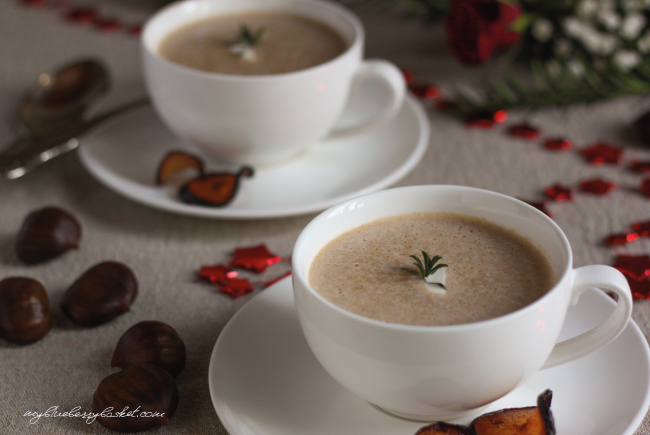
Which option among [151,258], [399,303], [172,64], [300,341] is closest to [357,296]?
[399,303]

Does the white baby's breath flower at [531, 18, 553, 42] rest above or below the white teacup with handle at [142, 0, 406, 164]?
below

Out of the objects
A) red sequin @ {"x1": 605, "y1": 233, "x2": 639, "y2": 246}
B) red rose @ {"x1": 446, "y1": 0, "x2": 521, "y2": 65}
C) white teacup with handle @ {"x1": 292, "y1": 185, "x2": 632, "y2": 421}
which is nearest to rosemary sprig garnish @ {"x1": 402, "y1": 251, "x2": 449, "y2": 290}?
white teacup with handle @ {"x1": 292, "y1": 185, "x2": 632, "y2": 421}

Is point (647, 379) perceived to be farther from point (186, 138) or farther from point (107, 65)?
point (107, 65)

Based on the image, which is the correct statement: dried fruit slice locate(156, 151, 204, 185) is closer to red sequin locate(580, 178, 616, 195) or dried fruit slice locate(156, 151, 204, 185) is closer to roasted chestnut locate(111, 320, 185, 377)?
roasted chestnut locate(111, 320, 185, 377)

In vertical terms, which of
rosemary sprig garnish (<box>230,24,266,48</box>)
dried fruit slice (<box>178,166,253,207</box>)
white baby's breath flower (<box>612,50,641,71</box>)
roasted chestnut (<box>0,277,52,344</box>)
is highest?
rosemary sprig garnish (<box>230,24,266,48</box>)

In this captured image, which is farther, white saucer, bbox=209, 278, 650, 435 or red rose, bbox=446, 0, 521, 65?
red rose, bbox=446, 0, 521, 65

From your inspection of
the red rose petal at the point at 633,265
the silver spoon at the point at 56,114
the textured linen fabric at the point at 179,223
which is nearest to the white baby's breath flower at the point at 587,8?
the textured linen fabric at the point at 179,223

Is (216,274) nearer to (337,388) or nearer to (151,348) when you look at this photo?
(151,348)
